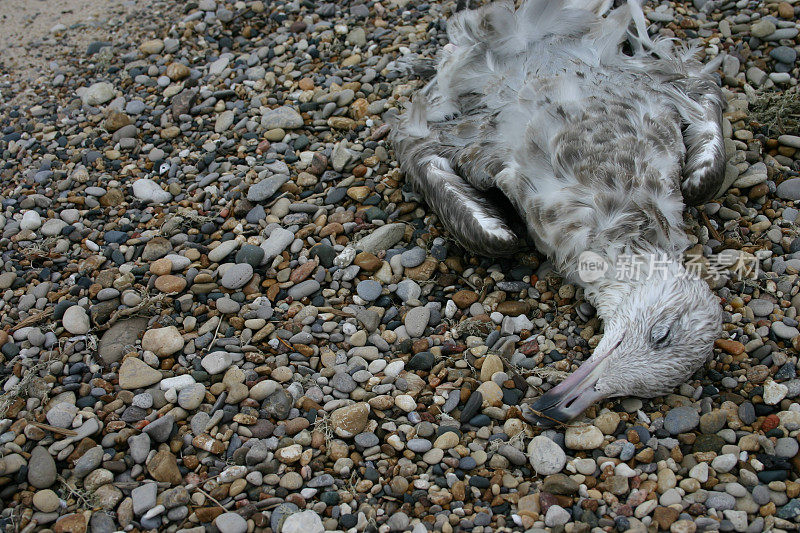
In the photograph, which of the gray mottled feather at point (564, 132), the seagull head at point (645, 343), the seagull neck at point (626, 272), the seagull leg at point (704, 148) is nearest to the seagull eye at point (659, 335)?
the seagull head at point (645, 343)

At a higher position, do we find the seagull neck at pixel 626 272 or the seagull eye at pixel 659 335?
the seagull neck at pixel 626 272

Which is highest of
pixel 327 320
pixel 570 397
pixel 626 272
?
pixel 626 272

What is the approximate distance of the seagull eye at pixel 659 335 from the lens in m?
3.92

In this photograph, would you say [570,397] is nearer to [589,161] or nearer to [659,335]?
[659,335]

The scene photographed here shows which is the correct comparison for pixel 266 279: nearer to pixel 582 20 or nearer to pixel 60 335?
pixel 60 335

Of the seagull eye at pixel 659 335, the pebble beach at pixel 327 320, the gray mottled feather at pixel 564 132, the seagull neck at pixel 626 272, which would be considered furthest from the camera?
the gray mottled feather at pixel 564 132

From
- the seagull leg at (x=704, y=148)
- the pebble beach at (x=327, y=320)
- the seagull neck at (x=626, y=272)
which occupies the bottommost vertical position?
the pebble beach at (x=327, y=320)

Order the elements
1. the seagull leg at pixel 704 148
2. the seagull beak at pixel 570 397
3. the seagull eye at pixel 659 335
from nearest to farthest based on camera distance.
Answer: the seagull beak at pixel 570 397 → the seagull eye at pixel 659 335 → the seagull leg at pixel 704 148

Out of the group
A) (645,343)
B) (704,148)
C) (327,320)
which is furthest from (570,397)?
(704,148)

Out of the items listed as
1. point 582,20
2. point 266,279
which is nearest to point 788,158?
point 582,20

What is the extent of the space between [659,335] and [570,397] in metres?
0.66

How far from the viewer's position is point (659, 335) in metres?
3.92
